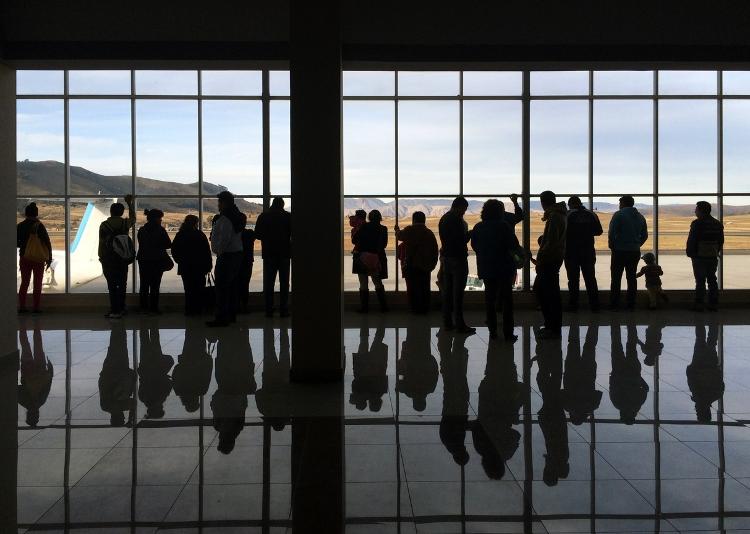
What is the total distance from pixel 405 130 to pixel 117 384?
33.6 ft

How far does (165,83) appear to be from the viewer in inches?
609

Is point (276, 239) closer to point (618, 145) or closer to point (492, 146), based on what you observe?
point (492, 146)

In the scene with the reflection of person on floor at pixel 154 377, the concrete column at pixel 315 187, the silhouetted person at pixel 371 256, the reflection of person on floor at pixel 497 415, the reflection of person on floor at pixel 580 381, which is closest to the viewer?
the reflection of person on floor at pixel 497 415

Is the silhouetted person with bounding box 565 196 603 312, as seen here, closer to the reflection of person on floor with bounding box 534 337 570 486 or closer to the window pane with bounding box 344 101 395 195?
the window pane with bounding box 344 101 395 195

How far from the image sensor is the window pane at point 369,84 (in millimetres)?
15812

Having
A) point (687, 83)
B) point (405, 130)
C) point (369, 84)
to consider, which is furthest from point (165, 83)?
point (687, 83)

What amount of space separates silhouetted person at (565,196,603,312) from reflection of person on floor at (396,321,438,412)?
146 inches

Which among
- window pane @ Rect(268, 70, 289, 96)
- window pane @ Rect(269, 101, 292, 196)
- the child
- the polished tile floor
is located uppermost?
window pane @ Rect(268, 70, 289, 96)

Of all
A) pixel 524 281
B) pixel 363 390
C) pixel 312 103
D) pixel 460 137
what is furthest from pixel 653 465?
pixel 460 137

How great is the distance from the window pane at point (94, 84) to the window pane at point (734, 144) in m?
11.8

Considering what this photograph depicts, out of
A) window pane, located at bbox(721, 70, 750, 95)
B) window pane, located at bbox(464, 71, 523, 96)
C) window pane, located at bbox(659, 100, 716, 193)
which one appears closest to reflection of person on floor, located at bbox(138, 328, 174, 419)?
window pane, located at bbox(464, 71, 523, 96)

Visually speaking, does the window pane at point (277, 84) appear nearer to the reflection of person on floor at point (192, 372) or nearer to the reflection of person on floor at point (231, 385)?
the reflection of person on floor at point (231, 385)

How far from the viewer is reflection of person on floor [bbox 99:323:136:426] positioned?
6109mm

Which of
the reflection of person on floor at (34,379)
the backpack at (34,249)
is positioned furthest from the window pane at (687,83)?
the reflection of person on floor at (34,379)
